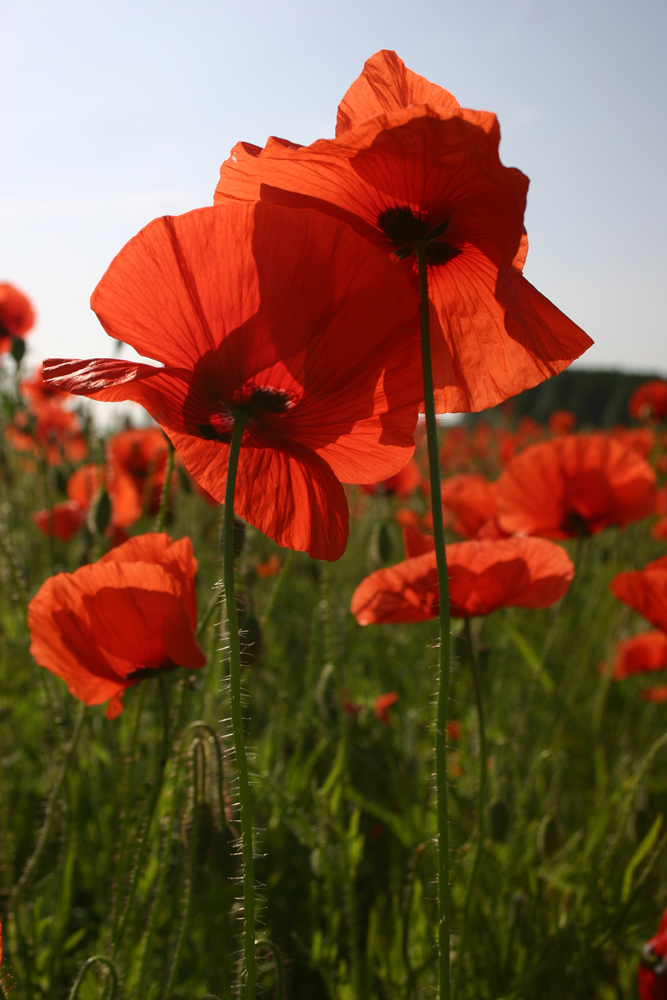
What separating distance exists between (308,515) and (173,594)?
23cm

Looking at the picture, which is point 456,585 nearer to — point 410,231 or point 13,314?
point 410,231

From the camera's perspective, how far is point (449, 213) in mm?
633

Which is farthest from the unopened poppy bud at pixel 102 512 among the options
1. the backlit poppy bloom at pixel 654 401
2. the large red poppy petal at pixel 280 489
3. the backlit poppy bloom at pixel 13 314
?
the backlit poppy bloom at pixel 654 401

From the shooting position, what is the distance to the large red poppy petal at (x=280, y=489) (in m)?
0.72

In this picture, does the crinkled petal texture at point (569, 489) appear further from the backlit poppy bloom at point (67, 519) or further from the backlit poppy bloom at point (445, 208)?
the backlit poppy bloom at point (67, 519)

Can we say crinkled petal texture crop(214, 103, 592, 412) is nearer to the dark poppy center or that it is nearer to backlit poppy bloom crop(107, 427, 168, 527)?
the dark poppy center

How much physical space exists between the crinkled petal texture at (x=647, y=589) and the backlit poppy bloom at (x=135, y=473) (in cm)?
149

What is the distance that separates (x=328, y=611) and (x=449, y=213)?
2.41 ft

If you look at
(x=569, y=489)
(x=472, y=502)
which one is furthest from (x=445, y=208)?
(x=472, y=502)

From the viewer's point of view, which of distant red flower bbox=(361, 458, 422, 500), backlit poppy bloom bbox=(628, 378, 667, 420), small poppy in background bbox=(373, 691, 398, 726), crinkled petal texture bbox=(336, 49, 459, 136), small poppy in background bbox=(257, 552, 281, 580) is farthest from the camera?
backlit poppy bloom bbox=(628, 378, 667, 420)

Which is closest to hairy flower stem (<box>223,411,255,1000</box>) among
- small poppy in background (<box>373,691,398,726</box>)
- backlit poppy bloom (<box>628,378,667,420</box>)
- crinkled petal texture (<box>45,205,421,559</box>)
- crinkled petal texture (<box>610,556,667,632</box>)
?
crinkled petal texture (<box>45,205,421,559</box>)

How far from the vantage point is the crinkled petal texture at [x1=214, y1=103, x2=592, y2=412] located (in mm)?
526

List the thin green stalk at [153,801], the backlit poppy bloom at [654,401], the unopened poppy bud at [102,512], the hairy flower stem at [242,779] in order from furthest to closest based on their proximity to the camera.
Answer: the backlit poppy bloom at [654,401]
the unopened poppy bud at [102,512]
the thin green stalk at [153,801]
the hairy flower stem at [242,779]

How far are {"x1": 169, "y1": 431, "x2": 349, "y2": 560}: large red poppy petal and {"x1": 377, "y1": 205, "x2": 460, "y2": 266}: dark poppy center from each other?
0.22 m
